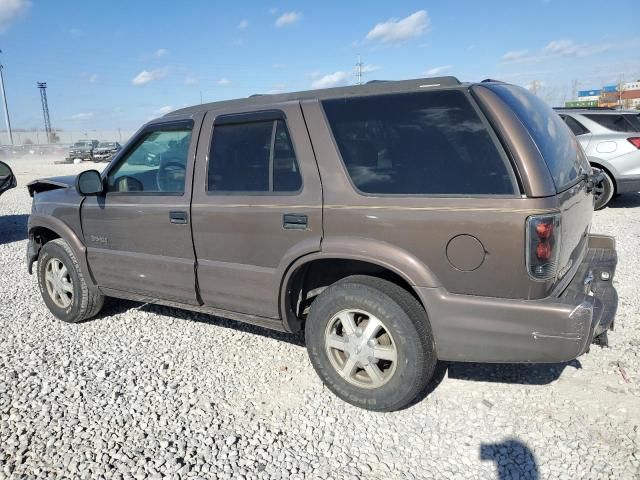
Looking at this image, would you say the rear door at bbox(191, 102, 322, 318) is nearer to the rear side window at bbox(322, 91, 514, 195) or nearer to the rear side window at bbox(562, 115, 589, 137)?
the rear side window at bbox(322, 91, 514, 195)

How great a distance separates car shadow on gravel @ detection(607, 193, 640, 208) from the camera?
30.8 ft

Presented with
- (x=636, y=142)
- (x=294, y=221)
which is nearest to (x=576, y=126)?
(x=636, y=142)

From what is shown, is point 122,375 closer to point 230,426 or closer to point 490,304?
point 230,426

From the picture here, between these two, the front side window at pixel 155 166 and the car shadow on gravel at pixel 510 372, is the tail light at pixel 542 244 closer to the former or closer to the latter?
the car shadow on gravel at pixel 510 372

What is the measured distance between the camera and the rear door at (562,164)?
2.54 meters

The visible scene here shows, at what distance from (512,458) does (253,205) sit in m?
2.07

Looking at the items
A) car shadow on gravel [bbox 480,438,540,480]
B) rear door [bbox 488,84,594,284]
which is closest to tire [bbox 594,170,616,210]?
rear door [bbox 488,84,594,284]

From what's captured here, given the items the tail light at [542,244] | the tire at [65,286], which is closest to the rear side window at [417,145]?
the tail light at [542,244]

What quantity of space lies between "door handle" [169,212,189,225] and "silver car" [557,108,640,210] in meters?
7.60

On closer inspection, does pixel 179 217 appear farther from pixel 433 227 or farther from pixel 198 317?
pixel 433 227

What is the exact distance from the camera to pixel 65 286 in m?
4.42

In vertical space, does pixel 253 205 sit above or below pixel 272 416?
above

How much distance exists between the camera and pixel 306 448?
8.63 ft

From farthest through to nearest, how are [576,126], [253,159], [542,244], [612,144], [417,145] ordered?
[576,126], [612,144], [253,159], [417,145], [542,244]
